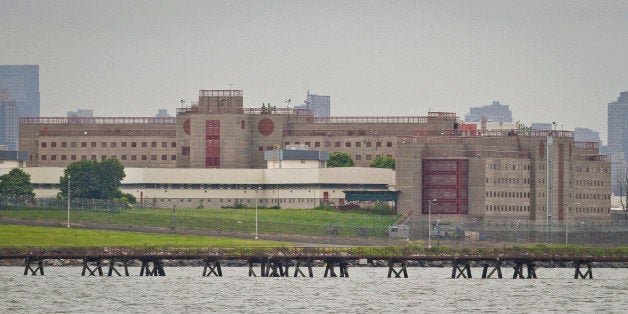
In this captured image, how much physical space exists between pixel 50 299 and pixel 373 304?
32.8 metres

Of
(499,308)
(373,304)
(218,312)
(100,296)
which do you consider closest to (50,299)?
(100,296)

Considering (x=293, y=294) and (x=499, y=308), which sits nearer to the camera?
(x=499, y=308)

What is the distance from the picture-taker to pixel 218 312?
575 feet

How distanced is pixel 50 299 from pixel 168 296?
1286 cm

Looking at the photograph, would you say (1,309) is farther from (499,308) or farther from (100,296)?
(499,308)

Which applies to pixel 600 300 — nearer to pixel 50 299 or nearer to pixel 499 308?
pixel 499 308

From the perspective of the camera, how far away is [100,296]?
19012cm

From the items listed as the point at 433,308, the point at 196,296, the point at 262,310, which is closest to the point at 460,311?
the point at 433,308

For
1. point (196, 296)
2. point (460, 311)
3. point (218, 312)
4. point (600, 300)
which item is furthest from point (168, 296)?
point (600, 300)

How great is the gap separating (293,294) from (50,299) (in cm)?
2574

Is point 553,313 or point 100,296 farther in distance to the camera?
point 100,296

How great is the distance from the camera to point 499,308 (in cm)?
18125

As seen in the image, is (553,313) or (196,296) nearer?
(553,313)

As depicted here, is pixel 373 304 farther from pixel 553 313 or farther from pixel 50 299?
pixel 50 299
